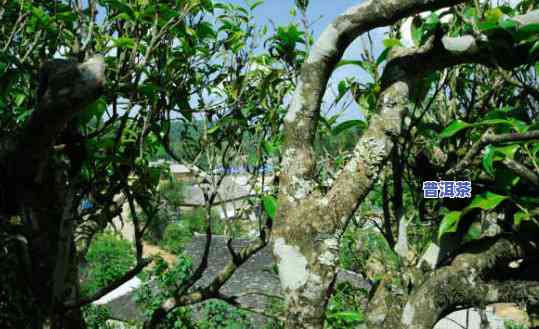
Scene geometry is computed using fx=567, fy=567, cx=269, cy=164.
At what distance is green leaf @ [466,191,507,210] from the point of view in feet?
6.35

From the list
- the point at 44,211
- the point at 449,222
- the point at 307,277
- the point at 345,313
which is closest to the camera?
the point at 307,277

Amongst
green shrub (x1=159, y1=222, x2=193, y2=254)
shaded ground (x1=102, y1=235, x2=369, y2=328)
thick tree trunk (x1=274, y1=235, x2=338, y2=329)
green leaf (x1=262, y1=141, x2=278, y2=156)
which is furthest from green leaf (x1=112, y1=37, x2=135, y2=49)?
green shrub (x1=159, y1=222, x2=193, y2=254)

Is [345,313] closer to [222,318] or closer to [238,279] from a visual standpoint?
[222,318]

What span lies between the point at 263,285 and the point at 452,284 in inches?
684

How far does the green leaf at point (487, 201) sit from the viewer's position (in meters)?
1.94

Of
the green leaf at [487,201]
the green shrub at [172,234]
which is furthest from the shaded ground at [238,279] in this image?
the green shrub at [172,234]

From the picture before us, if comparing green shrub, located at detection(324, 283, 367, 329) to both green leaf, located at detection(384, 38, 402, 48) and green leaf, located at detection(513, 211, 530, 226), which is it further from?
green leaf, located at detection(384, 38, 402, 48)

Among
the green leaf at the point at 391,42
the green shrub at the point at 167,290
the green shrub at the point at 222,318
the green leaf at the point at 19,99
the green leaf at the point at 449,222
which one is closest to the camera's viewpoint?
the green leaf at the point at 391,42

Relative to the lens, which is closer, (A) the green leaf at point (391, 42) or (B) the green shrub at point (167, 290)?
(A) the green leaf at point (391, 42)

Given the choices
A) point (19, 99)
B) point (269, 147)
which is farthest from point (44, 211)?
point (269, 147)

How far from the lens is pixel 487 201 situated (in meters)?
1.95

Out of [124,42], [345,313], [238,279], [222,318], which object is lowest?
[238,279]

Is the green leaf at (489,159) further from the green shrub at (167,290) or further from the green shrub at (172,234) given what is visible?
the green shrub at (172,234)

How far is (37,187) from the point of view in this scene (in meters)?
2.26
